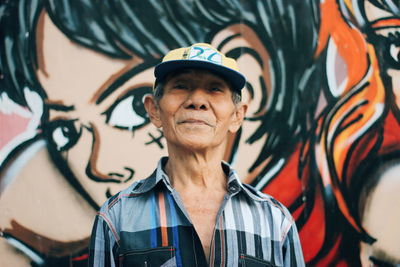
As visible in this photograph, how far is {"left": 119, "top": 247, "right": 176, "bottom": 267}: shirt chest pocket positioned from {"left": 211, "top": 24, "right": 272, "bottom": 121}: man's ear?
2240 millimetres

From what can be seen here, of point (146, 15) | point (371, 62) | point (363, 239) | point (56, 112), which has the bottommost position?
point (363, 239)

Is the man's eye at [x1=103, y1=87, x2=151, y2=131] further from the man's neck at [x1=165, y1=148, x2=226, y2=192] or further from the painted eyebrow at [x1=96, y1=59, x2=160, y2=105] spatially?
the man's neck at [x1=165, y1=148, x2=226, y2=192]

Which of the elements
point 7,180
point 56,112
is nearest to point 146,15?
Answer: point 56,112

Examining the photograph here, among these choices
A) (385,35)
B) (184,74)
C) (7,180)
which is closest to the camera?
(184,74)

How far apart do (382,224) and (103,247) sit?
2.65 meters

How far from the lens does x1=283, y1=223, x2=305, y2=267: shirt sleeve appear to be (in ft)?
7.07

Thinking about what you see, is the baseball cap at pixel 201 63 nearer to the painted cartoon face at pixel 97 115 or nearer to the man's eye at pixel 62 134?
the painted cartoon face at pixel 97 115

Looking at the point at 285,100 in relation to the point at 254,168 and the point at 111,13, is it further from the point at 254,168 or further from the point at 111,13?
the point at 111,13

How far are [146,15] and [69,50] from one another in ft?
2.22

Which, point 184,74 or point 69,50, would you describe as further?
point 69,50

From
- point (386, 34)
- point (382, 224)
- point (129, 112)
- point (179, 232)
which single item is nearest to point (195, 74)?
point (179, 232)

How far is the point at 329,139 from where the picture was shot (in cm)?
405

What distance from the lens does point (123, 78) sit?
4012mm

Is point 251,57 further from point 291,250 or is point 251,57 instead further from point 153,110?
point 291,250
